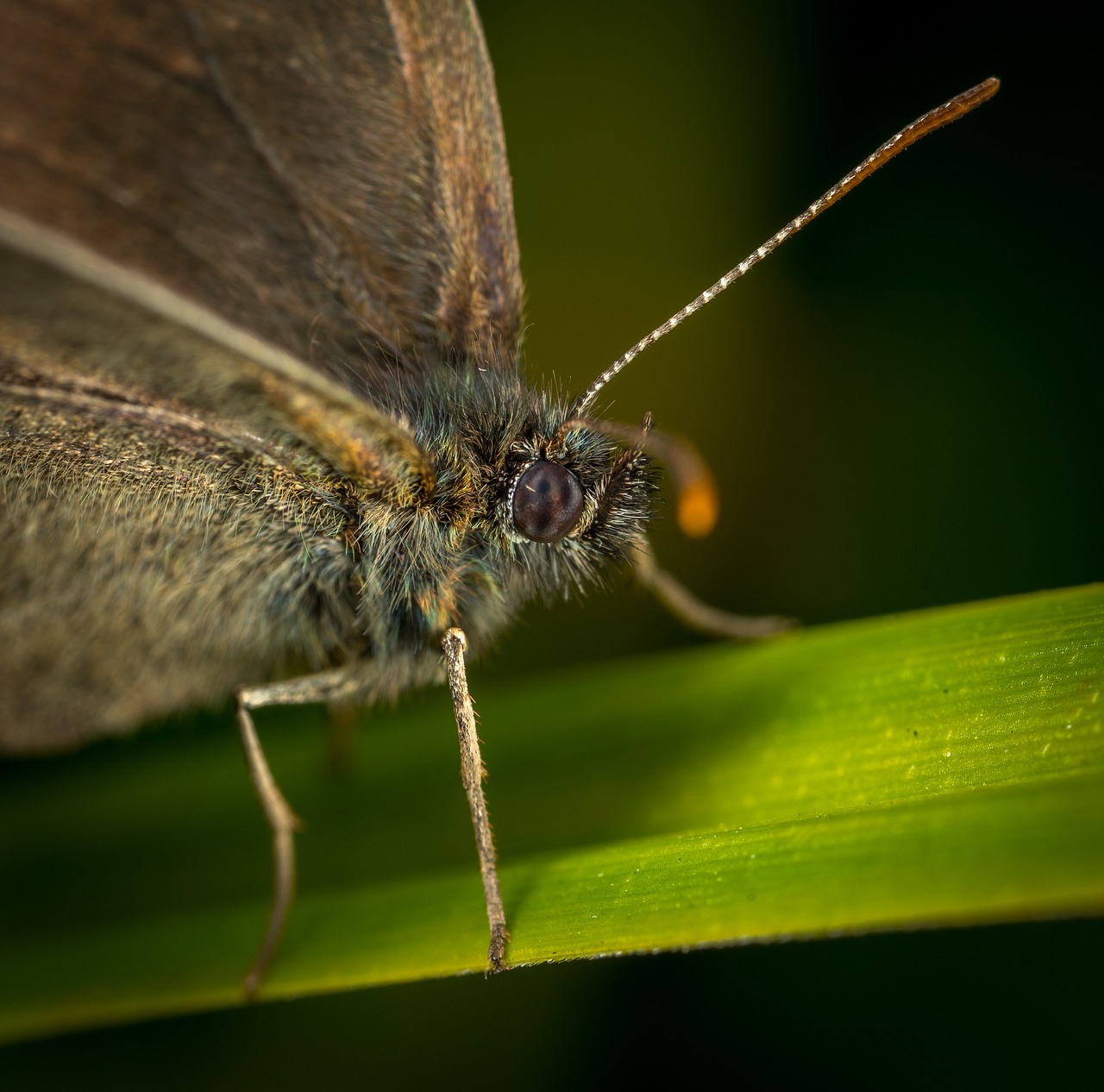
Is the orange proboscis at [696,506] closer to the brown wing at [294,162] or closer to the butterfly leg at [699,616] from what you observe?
the butterfly leg at [699,616]

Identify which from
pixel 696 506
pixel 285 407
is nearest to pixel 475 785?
pixel 285 407

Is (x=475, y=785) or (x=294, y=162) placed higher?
(x=294, y=162)

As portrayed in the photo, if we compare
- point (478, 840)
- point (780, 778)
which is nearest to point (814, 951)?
point (780, 778)

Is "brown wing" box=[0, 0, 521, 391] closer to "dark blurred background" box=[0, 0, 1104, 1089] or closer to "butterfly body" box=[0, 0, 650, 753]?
"butterfly body" box=[0, 0, 650, 753]

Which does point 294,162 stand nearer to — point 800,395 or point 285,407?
point 285,407

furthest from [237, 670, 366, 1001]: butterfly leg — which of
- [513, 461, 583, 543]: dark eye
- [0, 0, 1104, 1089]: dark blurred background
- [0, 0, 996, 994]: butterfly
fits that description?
[0, 0, 1104, 1089]: dark blurred background

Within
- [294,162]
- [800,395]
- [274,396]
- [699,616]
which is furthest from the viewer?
[800,395]

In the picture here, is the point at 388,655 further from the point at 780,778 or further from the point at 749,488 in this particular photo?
the point at 749,488
